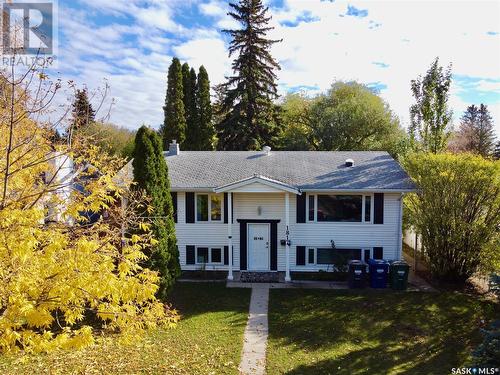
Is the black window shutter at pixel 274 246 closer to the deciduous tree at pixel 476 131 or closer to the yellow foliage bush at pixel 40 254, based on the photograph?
the yellow foliage bush at pixel 40 254

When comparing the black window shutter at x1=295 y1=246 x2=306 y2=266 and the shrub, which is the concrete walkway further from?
the shrub

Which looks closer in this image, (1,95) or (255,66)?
(1,95)

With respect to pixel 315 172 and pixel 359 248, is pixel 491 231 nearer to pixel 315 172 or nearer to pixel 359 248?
pixel 359 248

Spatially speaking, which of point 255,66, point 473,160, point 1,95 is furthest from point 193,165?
point 255,66

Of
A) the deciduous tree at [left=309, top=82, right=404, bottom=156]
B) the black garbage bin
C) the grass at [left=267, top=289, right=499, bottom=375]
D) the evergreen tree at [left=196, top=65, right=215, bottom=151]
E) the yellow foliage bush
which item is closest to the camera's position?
the yellow foliage bush

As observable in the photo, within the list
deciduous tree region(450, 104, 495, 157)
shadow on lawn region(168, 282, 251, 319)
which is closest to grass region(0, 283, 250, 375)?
shadow on lawn region(168, 282, 251, 319)

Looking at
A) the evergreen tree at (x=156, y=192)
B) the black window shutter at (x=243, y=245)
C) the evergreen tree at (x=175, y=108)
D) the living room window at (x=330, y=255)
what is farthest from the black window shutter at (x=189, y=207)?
the evergreen tree at (x=175, y=108)
